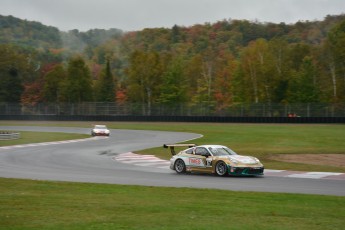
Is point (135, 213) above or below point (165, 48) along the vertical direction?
below

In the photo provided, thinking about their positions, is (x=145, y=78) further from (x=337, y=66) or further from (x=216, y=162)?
(x=216, y=162)

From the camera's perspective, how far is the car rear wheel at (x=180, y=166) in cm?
2314

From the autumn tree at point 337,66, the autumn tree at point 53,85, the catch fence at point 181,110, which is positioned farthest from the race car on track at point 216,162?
the autumn tree at point 53,85

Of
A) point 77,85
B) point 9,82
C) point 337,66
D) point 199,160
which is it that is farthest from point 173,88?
point 199,160

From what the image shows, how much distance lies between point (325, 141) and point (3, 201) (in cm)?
3142

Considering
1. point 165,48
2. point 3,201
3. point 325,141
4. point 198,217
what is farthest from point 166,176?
point 165,48

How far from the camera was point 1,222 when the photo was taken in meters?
9.64

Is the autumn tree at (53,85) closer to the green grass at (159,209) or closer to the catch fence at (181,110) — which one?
the catch fence at (181,110)

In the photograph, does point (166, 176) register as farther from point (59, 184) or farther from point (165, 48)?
point (165, 48)

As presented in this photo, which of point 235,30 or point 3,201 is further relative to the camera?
point 235,30

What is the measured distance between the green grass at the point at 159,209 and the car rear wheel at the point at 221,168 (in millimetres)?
5600

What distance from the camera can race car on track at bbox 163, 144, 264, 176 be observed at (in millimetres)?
21078

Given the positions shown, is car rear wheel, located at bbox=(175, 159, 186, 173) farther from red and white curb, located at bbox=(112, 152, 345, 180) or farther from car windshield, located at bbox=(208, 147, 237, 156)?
red and white curb, located at bbox=(112, 152, 345, 180)

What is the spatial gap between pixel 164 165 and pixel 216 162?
5179 millimetres
